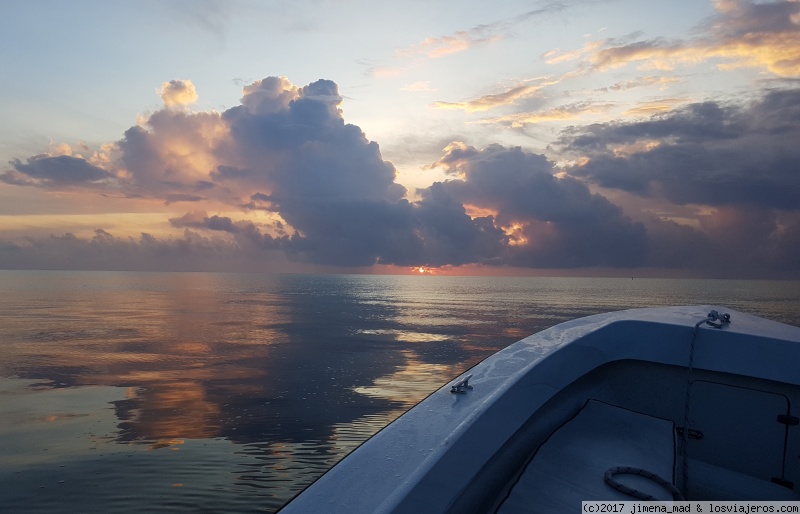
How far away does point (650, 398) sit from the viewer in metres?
3.78

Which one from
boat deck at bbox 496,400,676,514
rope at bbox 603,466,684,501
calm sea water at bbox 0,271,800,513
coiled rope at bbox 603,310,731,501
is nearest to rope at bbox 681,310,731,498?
coiled rope at bbox 603,310,731,501

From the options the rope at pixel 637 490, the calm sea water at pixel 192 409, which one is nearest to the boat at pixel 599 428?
the rope at pixel 637 490

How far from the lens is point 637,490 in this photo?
2156mm

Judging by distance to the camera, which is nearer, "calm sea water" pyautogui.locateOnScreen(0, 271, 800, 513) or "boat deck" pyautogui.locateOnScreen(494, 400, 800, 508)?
"boat deck" pyautogui.locateOnScreen(494, 400, 800, 508)

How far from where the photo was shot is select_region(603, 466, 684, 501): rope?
83.2 inches

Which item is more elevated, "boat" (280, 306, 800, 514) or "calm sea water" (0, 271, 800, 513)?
"boat" (280, 306, 800, 514)

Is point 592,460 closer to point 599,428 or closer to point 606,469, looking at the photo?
point 606,469

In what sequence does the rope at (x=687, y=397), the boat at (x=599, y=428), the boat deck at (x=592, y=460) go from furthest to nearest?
the rope at (x=687, y=397)
the boat deck at (x=592, y=460)
the boat at (x=599, y=428)

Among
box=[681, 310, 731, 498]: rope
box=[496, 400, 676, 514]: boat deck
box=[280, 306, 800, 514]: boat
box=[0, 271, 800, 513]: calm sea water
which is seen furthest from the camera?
box=[0, 271, 800, 513]: calm sea water

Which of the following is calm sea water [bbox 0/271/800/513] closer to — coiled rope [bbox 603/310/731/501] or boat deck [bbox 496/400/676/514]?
boat deck [bbox 496/400/676/514]

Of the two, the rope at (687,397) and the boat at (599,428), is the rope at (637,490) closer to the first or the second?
the boat at (599,428)

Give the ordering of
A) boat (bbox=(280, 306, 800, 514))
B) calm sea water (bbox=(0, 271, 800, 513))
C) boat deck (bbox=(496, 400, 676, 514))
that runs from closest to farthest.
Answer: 1. boat (bbox=(280, 306, 800, 514))
2. boat deck (bbox=(496, 400, 676, 514))
3. calm sea water (bbox=(0, 271, 800, 513))

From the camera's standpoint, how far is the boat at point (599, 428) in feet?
5.88

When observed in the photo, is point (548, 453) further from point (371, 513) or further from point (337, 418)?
point (337, 418)
